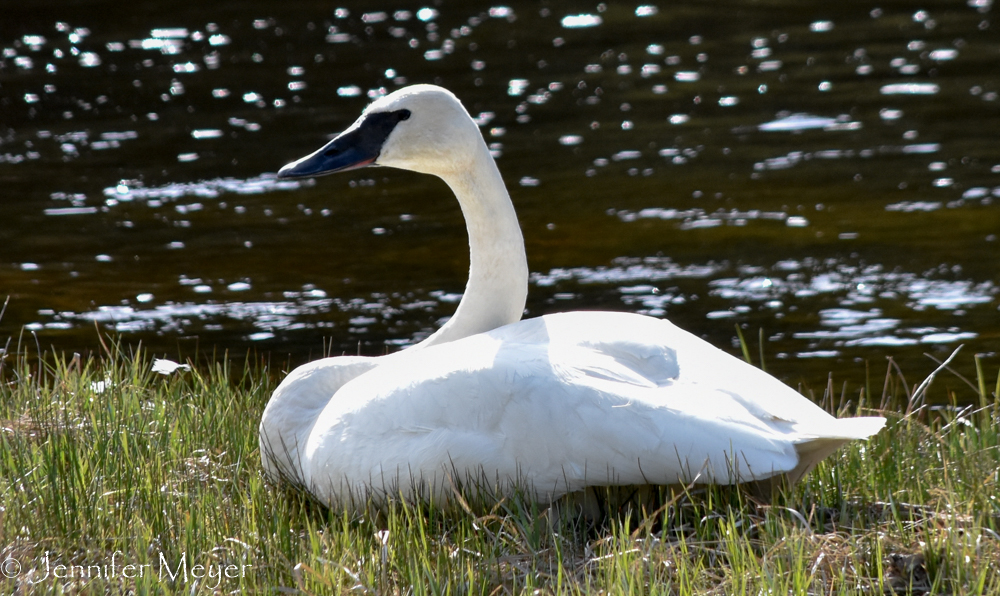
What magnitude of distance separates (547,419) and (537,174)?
30.9ft

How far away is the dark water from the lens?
9.71 m

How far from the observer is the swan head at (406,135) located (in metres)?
5.17

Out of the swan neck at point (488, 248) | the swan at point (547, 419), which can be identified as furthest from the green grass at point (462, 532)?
the swan neck at point (488, 248)

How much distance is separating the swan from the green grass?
120mm

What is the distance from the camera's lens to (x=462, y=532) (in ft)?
13.5

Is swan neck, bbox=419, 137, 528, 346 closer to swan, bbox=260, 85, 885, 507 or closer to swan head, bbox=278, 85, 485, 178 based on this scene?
swan head, bbox=278, 85, 485, 178

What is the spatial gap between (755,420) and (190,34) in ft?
56.7

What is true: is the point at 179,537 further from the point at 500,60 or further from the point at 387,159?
the point at 500,60

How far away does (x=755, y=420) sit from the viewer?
13.4 feet
